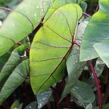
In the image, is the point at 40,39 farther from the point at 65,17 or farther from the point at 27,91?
the point at 27,91

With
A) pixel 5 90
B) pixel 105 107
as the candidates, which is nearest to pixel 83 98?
pixel 105 107

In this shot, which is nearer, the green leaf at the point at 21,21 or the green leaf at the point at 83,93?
the green leaf at the point at 21,21

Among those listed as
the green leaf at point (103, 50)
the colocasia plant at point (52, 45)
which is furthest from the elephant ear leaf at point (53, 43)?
the green leaf at point (103, 50)

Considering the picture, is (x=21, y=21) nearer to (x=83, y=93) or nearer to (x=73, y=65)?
(x=73, y=65)

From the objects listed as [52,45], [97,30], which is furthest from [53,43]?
[97,30]

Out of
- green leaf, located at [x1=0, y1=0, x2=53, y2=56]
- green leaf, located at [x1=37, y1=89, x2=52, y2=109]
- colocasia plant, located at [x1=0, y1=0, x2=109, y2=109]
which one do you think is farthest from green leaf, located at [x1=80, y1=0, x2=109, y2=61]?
green leaf, located at [x1=37, y1=89, x2=52, y2=109]

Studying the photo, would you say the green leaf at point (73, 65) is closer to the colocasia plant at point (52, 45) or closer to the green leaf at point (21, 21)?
the colocasia plant at point (52, 45)

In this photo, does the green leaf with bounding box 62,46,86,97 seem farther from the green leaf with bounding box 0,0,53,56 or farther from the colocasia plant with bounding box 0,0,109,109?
the green leaf with bounding box 0,0,53,56
